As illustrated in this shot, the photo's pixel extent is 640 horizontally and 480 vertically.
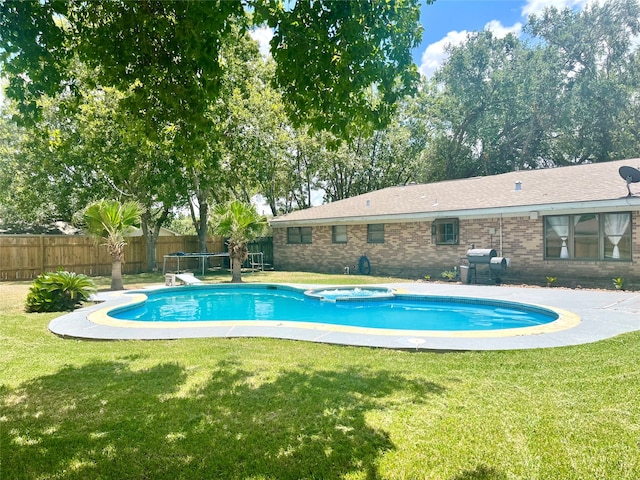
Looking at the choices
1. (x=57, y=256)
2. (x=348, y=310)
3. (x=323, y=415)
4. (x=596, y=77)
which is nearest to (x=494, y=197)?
(x=348, y=310)

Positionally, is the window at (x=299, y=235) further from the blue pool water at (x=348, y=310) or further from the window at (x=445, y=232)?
the blue pool water at (x=348, y=310)

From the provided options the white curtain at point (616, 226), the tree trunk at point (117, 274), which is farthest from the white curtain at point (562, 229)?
the tree trunk at point (117, 274)

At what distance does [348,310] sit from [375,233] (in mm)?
8768

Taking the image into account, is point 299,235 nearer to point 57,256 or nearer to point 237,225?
point 237,225

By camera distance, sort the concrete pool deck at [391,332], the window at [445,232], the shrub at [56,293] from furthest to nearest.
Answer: the window at [445,232] < the shrub at [56,293] < the concrete pool deck at [391,332]

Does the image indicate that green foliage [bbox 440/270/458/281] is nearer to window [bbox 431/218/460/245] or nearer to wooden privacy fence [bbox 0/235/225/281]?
window [bbox 431/218/460/245]

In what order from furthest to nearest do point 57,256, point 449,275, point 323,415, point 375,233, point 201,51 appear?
1. point 57,256
2. point 375,233
3. point 449,275
4. point 201,51
5. point 323,415

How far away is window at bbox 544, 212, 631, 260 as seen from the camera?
13492 mm

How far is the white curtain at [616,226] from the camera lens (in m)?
13.4

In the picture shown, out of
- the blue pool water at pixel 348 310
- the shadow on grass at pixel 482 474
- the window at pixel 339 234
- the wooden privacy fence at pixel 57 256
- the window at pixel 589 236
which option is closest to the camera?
the shadow on grass at pixel 482 474

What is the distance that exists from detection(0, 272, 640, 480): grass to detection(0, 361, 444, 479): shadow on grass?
14 millimetres

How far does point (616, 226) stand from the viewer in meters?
13.6

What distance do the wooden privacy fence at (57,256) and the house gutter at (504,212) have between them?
949cm

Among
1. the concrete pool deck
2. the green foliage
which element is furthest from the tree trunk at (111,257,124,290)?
the green foliage
